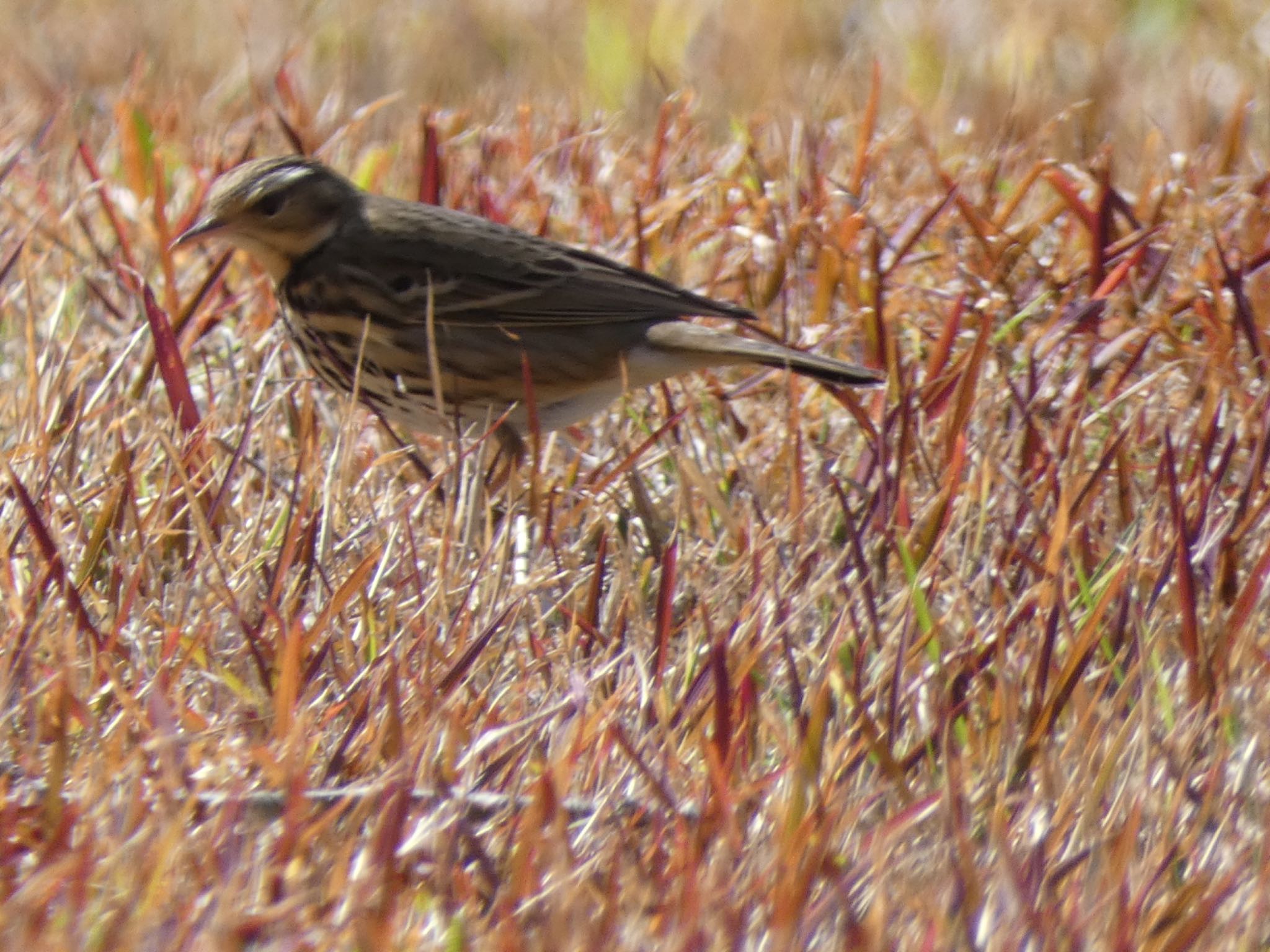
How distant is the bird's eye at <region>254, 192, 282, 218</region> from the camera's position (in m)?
3.89

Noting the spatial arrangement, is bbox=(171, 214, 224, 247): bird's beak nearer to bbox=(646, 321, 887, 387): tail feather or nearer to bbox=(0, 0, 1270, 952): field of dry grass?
bbox=(0, 0, 1270, 952): field of dry grass

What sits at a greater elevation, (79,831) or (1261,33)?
(79,831)

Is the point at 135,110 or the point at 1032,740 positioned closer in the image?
the point at 1032,740

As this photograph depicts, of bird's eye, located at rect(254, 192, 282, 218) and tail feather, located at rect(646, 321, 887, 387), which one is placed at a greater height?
bird's eye, located at rect(254, 192, 282, 218)

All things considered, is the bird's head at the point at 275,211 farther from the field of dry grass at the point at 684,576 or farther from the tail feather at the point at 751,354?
the tail feather at the point at 751,354

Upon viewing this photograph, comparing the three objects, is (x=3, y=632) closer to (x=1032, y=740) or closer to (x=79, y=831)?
(x=79, y=831)

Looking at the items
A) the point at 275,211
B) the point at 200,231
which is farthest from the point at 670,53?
the point at 200,231

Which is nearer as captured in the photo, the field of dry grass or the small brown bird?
the field of dry grass

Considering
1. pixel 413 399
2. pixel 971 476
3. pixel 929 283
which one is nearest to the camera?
pixel 971 476

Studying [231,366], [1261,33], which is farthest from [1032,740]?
[1261,33]

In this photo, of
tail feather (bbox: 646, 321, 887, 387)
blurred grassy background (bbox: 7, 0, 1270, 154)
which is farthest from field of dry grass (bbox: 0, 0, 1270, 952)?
blurred grassy background (bbox: 7, 0, 1270, 154)

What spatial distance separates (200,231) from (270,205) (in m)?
0.18

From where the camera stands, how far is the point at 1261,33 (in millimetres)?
6824

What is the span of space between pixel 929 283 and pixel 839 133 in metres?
0.95
